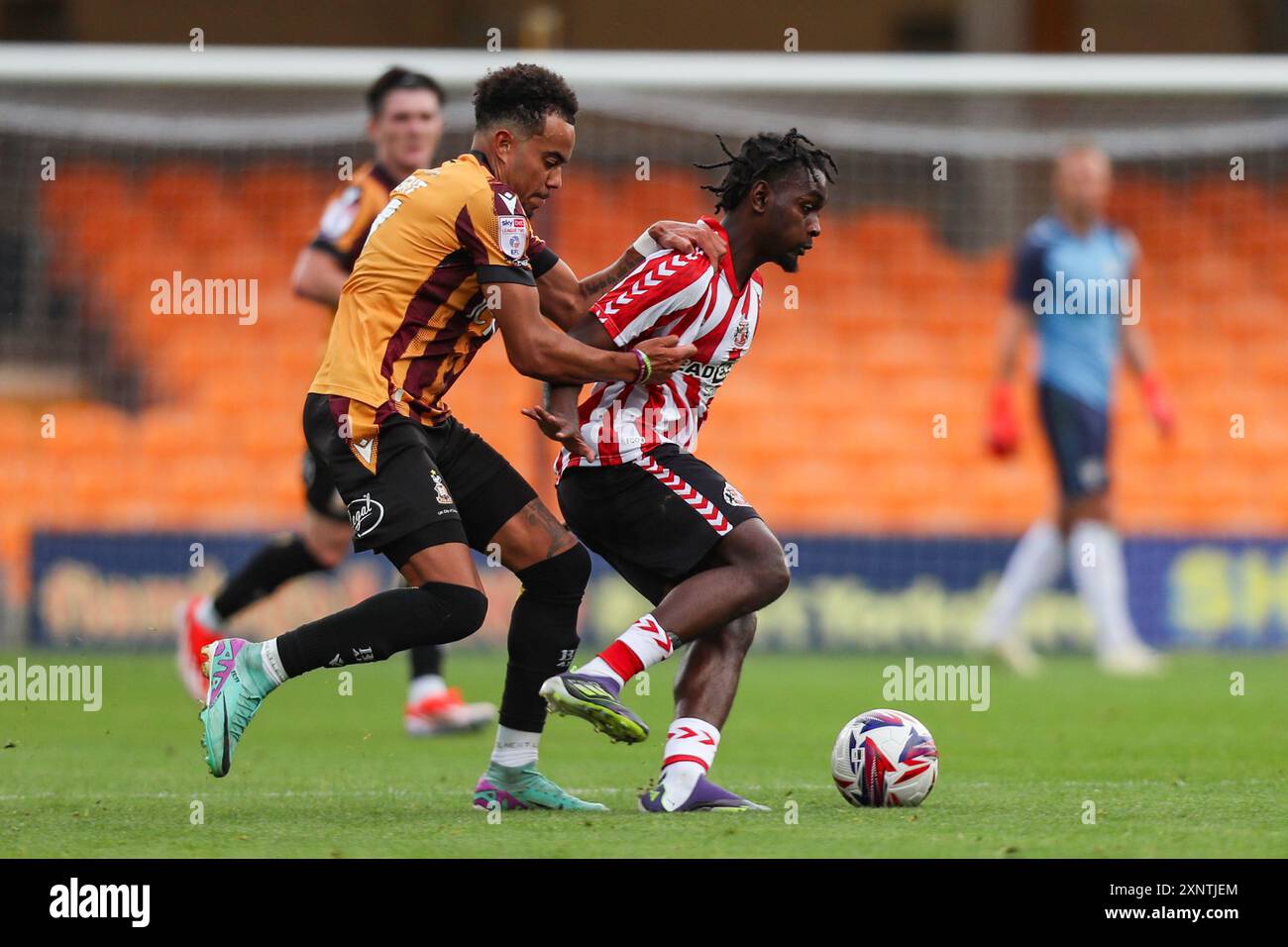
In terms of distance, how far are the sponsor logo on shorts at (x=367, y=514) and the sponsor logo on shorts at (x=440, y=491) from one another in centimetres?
16

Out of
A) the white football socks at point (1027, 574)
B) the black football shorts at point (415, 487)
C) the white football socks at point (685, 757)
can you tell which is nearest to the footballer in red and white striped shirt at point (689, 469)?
the white football socks at point (685, 757)

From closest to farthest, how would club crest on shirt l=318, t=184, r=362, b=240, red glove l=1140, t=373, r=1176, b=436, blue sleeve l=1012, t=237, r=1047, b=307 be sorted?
1. club crest on shirt l=318, t=184, r=362, b=240
2. red glove l=1140, t=373, r=1176, b=436
3. blue sleeve l=1012, t=237, r=1047, b=307

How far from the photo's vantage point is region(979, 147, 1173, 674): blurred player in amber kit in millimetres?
11055

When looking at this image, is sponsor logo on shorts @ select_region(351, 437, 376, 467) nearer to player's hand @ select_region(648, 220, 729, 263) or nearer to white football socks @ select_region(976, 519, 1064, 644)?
player's hand @ select_region(648, 220, 729, 263)

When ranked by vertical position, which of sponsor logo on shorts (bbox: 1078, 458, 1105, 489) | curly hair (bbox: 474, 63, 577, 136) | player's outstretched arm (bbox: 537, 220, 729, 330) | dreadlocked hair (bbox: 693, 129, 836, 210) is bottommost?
sponsor logo on shorts (bbox: 1078, 458, 1105, 489)

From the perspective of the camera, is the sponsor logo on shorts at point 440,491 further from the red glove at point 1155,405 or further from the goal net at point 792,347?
the goal net at point 792,347

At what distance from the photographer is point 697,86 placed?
11.8 metres

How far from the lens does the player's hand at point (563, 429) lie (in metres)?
5.18

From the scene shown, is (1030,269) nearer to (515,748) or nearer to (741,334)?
(741,334)

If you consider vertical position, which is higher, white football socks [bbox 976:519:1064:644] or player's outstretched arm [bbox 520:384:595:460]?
player's outstretched arm [bbox 520:384:595:460]

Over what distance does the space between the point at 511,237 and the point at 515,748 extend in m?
1.56

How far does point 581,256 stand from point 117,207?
4056mm

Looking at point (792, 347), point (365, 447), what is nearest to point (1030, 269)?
point (792, 347)

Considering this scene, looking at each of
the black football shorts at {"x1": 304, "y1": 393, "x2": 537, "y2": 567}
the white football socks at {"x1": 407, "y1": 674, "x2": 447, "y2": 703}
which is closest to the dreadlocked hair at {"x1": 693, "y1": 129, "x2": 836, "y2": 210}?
the black football shorts at {"x1": 304, "y1": 393, "x2": 537, "y2": 567}
